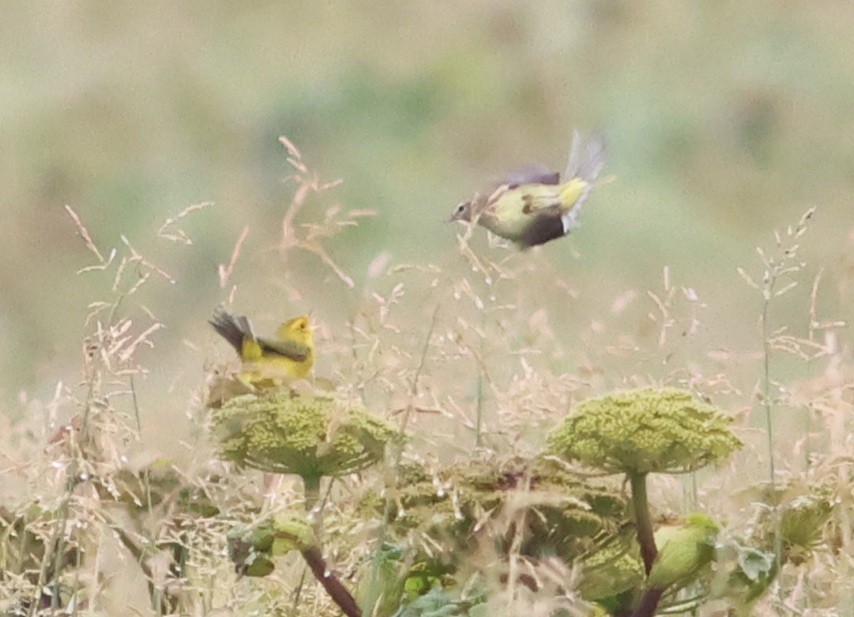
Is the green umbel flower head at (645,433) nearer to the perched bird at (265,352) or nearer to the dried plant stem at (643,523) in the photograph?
the dried plant stem at (643,523)

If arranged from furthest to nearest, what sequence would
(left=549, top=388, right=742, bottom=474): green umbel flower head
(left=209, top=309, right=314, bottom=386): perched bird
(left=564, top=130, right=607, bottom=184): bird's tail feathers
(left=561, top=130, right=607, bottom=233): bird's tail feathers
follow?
(left=564, top=130, right=607, bottom=184): bird's tail feathers < (left=561, top=130, right=607, bottom=233): bird's tail feathers < (left=209, top=309, right=314, bottom=386): perched bird < (left=549, top=388, right=742, bottom=474): green umbel flower head

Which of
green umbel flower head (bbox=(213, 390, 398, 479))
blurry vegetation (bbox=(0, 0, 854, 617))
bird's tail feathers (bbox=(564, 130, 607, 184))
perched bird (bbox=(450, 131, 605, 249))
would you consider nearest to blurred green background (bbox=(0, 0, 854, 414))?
blurry vegetation (bbox=(0, 0, 854, 617))

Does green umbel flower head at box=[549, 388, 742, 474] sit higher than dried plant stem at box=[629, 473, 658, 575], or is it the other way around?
green umbel flower head at box=[549, 388, 742, 474]

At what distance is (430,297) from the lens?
459 mm

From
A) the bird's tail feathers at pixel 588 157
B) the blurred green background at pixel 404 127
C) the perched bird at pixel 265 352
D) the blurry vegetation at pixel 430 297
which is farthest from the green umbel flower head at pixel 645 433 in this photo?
the blurred green background at pixel 404 127

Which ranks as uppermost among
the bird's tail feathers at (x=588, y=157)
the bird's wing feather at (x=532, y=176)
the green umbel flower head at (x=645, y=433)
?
the bird's tail feathers at (x=588, y=157)

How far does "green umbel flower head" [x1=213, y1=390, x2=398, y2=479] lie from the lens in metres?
0.47

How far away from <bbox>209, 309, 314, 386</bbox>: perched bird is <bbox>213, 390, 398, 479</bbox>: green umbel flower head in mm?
58

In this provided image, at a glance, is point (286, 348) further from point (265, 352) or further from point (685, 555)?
point (685, 555)

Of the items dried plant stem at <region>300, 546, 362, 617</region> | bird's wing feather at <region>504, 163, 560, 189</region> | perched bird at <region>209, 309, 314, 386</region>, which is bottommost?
dried plant stem at <region>300, 546, 362, 617</region>

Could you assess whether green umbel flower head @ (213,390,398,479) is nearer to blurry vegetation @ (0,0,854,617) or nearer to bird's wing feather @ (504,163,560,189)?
blurry vegetation @ (0,0,854,617)

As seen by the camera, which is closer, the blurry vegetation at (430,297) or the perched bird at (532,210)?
the blurry vegetation at (430,297)

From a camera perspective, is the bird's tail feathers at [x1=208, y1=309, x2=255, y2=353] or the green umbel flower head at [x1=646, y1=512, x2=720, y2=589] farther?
the bird's tail feathers at [x1=208, y1=309, x2=255, y2=353]

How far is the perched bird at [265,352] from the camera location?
0.56 m
